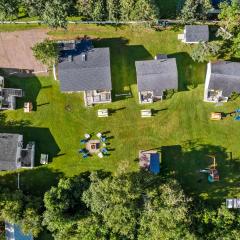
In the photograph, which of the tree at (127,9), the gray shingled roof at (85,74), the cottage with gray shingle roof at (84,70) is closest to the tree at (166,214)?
the cottage with gray shingle roof at (84,70)

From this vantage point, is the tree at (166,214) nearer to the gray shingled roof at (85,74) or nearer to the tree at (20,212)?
the tree at (20,212)

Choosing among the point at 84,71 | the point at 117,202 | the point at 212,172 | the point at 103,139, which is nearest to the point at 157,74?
the point at 84,71

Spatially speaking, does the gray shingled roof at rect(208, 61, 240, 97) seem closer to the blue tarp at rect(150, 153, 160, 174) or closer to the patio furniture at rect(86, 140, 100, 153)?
the blue tarp at rect(150, 153, 160, 174)

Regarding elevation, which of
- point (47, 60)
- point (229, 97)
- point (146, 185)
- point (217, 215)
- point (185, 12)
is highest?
point (185, 12)

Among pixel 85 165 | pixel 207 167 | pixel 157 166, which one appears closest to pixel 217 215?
pixel 207 167

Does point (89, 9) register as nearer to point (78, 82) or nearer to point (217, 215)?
point (78, 82)

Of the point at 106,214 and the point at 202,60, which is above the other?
the point at 202,60
